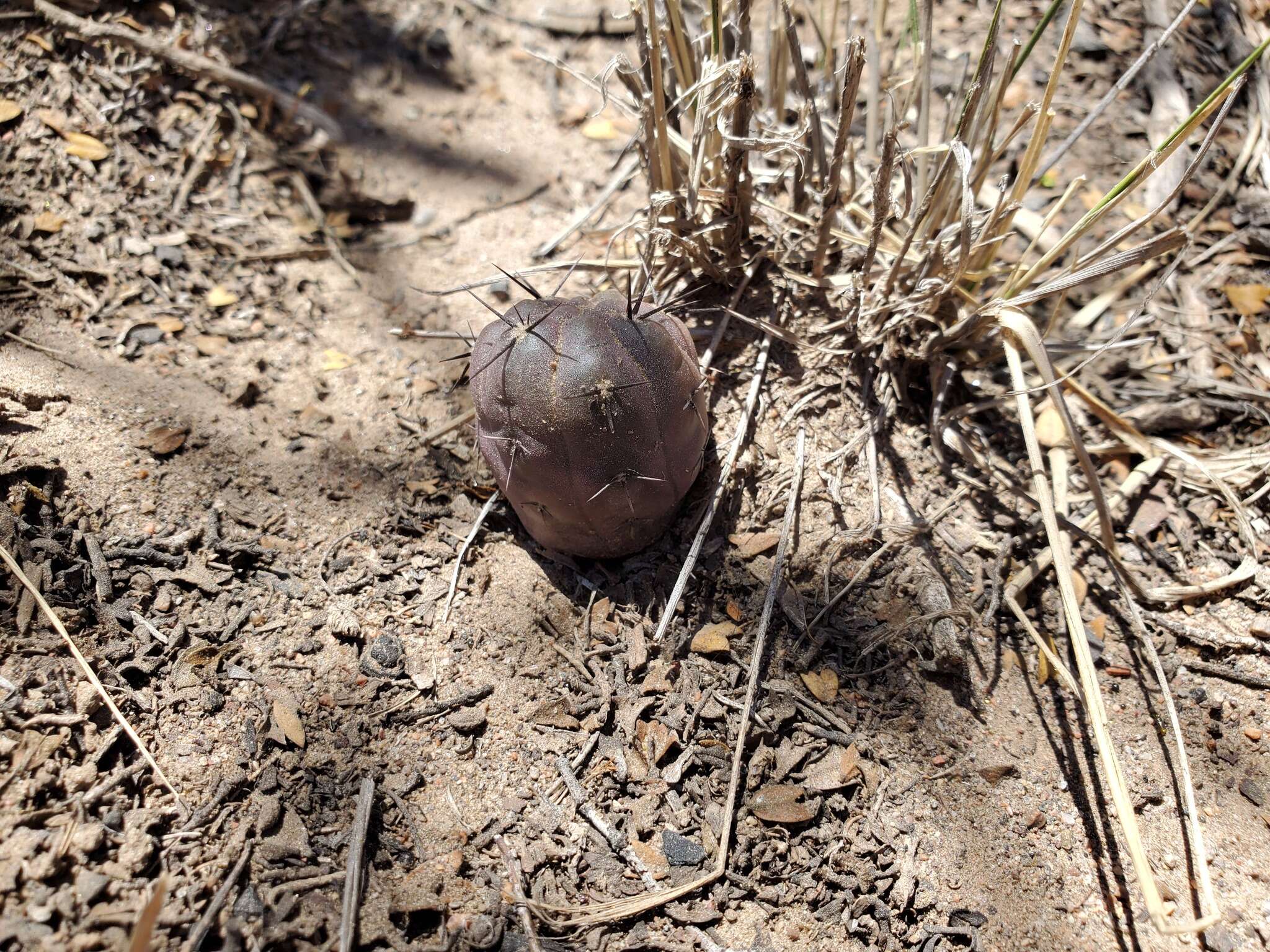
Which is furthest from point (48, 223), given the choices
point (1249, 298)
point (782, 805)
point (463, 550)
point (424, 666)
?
point (1249, 298)

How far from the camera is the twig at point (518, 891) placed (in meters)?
1.42

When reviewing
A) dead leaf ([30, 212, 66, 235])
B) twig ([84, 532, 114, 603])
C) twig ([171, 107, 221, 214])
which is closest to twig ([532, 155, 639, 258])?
twig ([171, 107, 221, 214])

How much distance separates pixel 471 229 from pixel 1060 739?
2075 mm

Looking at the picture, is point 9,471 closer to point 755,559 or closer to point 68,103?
point 68,103

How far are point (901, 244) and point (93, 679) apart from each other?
195 cm

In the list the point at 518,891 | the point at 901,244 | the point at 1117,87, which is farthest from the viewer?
the point at 901,244

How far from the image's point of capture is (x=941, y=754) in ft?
5.43

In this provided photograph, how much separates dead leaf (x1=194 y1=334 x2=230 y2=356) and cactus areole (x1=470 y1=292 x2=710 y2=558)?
899 millimetres

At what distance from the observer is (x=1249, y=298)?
2.34 metres

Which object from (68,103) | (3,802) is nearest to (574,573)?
(3,802)

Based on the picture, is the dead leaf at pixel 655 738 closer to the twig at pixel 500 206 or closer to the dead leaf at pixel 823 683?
the dead leaf at pixel 823 683

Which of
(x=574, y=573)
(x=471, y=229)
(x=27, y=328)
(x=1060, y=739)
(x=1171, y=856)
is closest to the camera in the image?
(x=1171, y=856)

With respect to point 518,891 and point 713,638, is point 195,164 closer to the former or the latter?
point 713,638

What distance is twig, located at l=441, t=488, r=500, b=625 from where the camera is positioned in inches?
70.5
